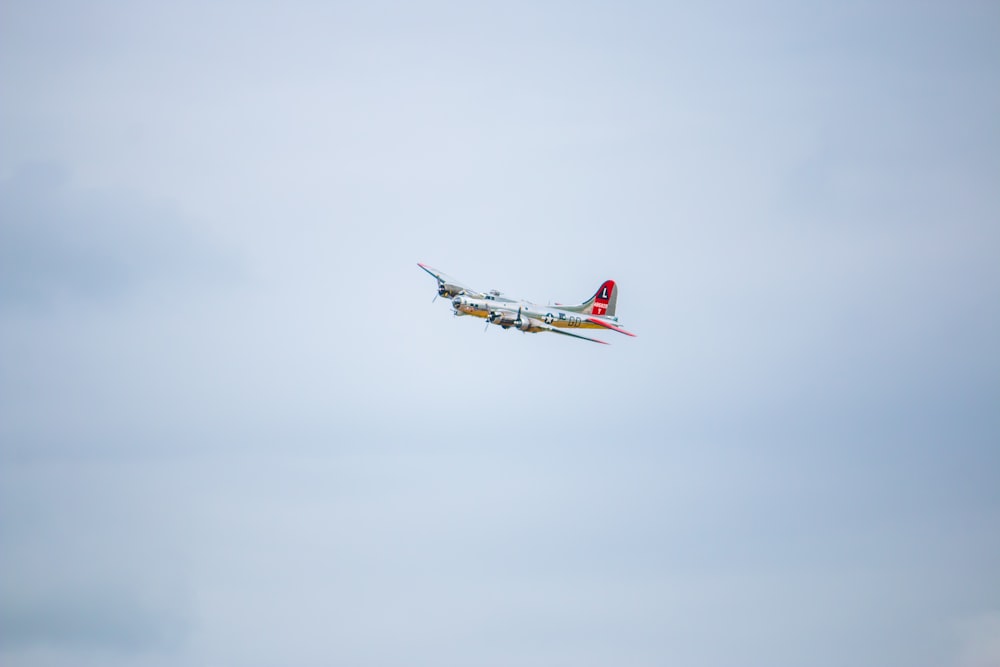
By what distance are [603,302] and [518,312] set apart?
874 inches

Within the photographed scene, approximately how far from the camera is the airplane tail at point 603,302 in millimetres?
186500

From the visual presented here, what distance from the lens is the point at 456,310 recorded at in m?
170

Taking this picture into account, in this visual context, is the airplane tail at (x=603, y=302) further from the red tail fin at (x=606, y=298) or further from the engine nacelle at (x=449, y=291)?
the engine nacelle at (x=449, y=291)

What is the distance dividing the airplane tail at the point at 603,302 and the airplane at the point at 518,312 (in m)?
0.54

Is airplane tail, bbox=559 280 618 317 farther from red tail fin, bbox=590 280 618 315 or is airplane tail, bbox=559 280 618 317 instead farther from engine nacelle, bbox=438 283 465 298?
engine nacelle, bbox=438 283 465 298

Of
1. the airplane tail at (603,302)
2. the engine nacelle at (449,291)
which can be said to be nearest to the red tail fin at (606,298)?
the airplane tail at (603,302)

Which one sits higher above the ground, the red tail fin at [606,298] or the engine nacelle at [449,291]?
the red tail fin at [606,298]

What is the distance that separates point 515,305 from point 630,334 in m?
20.2

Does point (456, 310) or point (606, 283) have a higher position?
point (606, 283)

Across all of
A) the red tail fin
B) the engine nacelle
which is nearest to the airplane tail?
the red tail fin

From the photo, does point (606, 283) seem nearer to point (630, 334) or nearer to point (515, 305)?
point (630, 334)

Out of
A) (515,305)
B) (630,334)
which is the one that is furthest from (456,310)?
(630,334)

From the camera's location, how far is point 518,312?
6698 inches

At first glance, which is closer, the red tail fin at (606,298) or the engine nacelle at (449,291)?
the engine nacelle at (449,291)
